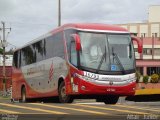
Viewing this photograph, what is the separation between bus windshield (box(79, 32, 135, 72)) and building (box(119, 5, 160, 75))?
39954mm

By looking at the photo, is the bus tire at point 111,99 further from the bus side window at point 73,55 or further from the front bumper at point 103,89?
the bus side window at point 73,55

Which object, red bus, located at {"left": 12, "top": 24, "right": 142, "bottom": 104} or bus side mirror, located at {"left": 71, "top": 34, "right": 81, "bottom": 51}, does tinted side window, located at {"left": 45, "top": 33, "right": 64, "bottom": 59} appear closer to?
red bus, located at {"left": 12, "top": 24, "right": 142, "bottom": 104}

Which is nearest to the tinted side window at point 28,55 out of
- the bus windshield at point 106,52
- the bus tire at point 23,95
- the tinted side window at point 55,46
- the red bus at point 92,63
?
the bus tire at point 23,95

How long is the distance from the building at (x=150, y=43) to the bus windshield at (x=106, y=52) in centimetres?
3995

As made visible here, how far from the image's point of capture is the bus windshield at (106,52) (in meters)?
18.0

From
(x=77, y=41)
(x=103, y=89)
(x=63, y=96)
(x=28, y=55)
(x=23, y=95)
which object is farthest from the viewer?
(x=23, y=95)

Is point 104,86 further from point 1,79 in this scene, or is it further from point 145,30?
point 145,30

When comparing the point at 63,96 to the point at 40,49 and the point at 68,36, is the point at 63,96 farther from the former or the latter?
the point at 40,49

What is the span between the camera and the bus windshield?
17984mm

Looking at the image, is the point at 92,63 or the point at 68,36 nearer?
the point at 92,63

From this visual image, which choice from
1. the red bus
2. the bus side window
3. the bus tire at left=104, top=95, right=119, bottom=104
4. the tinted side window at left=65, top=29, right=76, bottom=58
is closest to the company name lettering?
the red bus

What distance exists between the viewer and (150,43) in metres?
95.8

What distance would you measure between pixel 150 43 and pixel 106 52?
258ft

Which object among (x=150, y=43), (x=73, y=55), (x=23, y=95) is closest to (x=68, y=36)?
(x=73, y=55)
